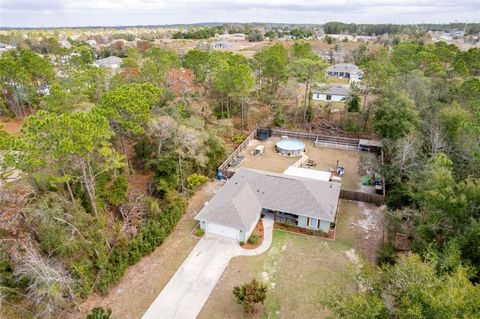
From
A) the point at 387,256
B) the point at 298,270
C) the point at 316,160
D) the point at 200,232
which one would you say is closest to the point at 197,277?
the point at 200,232

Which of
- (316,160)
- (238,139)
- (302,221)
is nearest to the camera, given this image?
(302,221)

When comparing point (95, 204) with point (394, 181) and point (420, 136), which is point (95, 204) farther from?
point (420, 136)

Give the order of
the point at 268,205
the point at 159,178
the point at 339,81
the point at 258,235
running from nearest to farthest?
the point at 258,235 → the point at 268,205 → the point at 159,178 → the point at 339,81

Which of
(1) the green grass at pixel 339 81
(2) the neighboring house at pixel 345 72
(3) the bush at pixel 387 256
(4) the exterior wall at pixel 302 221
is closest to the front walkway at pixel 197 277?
(4) the exterior wall at pixel 302 221

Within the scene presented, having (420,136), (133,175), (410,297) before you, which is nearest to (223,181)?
(133,175)

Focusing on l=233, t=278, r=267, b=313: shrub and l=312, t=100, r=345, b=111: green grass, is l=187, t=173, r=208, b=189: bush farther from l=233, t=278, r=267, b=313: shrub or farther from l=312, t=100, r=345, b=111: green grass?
l=312, t=100, r=345, b=111: green grass

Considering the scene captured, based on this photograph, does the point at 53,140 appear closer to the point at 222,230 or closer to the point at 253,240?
the point at 222,230
